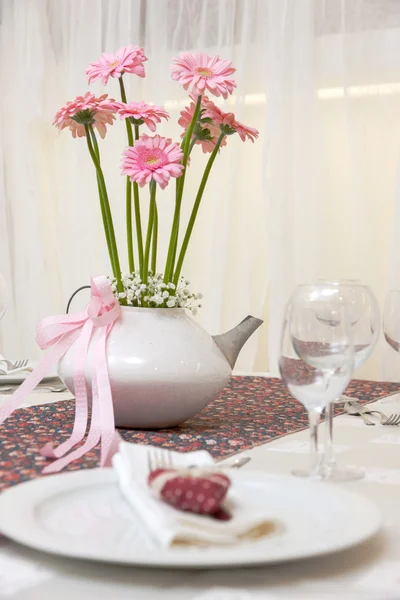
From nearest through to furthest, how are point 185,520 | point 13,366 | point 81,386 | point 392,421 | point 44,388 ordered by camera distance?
1. point 185,520
2. point 81,386
3. point 392,421
4. point 44,388
5. point 13,366

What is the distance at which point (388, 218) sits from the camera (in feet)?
9.96

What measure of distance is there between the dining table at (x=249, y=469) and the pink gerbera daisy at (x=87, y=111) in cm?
44

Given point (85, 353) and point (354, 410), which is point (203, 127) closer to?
point (85, 353)

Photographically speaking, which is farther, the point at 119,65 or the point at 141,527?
the point at 119,65

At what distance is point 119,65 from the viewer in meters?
1.18

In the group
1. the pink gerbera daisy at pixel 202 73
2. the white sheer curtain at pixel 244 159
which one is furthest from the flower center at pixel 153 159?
the white sheer curtain at pixel 244 159

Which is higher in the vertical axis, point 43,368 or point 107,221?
point 107,221

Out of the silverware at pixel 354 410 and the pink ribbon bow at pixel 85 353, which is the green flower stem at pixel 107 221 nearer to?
the pink ribbon bow at pixel 85 353

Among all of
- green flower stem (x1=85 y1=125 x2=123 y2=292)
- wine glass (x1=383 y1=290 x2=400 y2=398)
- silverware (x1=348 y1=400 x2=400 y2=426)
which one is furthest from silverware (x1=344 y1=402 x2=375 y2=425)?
green flower stem (x1=85 y1=125 x2=123 y2=292)

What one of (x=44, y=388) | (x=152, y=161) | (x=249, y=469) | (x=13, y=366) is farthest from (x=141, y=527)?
(x=13, y=366)

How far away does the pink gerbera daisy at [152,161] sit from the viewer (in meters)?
1.12

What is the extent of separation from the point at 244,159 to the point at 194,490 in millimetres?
2729

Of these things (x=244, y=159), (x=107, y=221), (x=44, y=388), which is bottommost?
(x=44, y=388)

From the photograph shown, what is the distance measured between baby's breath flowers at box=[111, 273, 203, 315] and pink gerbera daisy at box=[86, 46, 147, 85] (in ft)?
0.93
